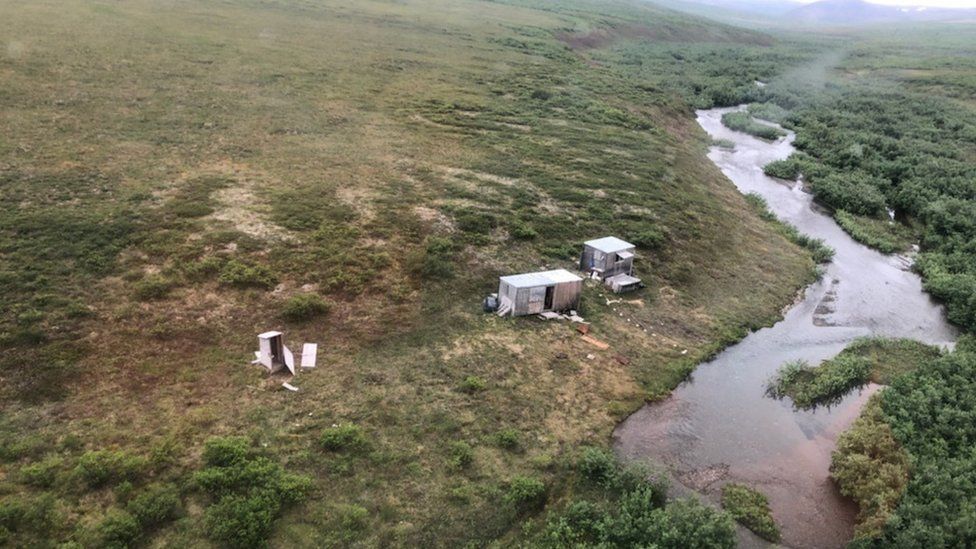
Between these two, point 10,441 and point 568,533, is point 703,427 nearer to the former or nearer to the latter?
point 568,533

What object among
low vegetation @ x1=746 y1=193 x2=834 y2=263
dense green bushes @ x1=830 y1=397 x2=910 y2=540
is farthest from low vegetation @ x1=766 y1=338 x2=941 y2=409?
low vegetation @ x1=746 y1=193 x2=834 y2=263

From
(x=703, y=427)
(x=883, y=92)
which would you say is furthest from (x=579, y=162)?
(x=883, y=92)

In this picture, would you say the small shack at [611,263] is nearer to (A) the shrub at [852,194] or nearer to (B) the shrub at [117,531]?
(B) the shrub at [117,531]

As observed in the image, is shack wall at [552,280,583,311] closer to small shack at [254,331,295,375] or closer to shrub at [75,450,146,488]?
small shack at [254,331,295,375]

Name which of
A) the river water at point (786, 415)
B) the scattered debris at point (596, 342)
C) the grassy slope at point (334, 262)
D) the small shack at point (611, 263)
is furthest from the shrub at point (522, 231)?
the river water at point (786, 415)

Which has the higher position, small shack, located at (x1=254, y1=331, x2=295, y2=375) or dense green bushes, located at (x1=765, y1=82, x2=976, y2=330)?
dense green bushes, located at (x1=765, y1=82, x2=976, y2=330)

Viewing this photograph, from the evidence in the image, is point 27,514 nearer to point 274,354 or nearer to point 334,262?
point 274,354
